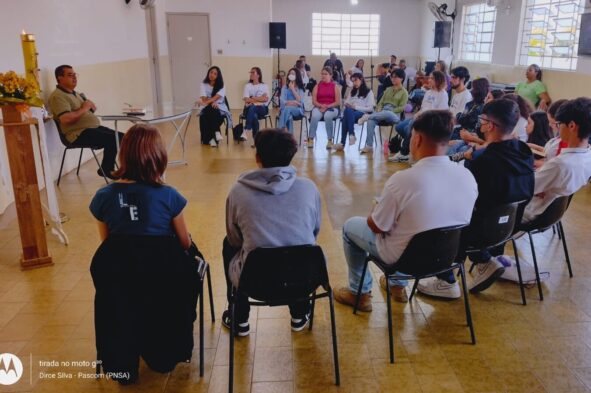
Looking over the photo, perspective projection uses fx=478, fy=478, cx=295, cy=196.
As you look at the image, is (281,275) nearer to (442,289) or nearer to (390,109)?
(442,289)

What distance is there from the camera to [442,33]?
10938 millimetres

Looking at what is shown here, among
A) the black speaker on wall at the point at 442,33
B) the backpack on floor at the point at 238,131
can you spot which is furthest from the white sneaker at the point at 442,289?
the black speaker on wall at the point at 442,33

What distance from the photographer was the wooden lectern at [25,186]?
297 centimetres

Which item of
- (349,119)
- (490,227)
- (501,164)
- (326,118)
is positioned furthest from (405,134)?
(490,227)

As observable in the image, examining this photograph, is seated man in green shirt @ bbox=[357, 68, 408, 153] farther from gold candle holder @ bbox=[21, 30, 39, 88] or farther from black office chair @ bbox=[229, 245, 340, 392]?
black office chair @ bbox=[229, 245, 340, 392]

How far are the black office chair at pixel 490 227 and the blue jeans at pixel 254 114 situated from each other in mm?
5182

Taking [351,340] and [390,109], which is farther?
[390,109]

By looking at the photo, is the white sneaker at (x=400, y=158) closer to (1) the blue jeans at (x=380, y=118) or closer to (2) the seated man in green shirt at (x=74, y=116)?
(1) the blue jeans at (x=380, y=118)

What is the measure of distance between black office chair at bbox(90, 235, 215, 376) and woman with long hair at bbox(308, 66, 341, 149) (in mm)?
5022

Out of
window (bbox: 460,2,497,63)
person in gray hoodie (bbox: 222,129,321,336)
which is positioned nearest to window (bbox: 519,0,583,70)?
window (bbox: 460,2,497,63)

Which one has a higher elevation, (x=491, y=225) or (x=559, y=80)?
(x=559, y=80)

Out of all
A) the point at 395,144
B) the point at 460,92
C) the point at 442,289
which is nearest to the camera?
the point at 442,289

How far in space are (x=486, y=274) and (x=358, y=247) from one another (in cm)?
85

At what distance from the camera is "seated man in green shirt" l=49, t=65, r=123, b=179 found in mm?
4738
